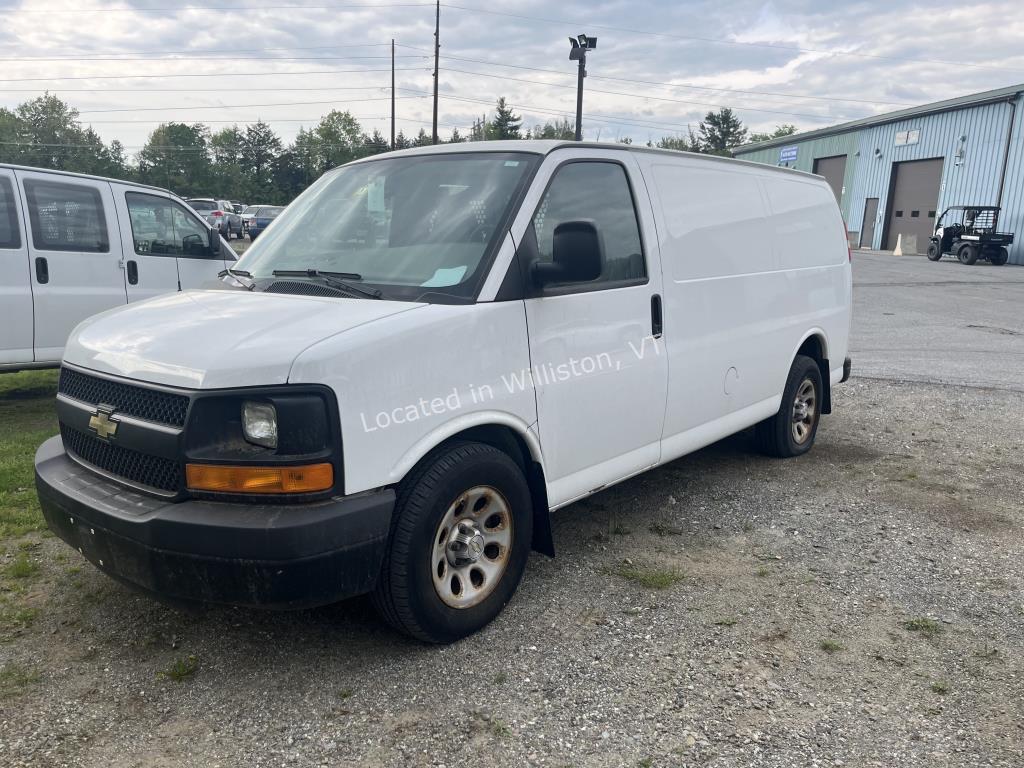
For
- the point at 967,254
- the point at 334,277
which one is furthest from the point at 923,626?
the point at 967,254

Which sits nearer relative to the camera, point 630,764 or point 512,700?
point 630,764

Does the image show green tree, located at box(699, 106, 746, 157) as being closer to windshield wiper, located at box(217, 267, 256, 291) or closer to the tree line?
the tree line

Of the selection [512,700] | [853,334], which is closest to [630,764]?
[512,700]

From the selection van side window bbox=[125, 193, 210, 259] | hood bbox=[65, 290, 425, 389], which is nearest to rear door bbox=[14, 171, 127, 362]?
van side window bbox=[125, 193, 210, 259]

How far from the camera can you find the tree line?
290 feet

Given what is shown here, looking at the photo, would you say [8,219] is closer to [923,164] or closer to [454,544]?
[454,544]

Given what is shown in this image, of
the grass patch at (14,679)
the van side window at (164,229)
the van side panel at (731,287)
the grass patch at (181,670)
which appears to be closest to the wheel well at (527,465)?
the van side panel at (731,287)

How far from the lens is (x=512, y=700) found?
117 inches

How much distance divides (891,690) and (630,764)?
1146mm

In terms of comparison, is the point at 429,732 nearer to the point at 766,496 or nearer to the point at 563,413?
the point at 563,413

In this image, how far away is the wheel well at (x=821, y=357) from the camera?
6.03 metres

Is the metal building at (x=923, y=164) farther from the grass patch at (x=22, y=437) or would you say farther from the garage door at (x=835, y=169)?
the grass patch at (x=22, y=437)

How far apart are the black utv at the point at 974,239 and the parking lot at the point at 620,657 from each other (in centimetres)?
2828

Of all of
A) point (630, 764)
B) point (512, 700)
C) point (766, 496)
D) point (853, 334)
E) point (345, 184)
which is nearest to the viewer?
point (630, 764)
